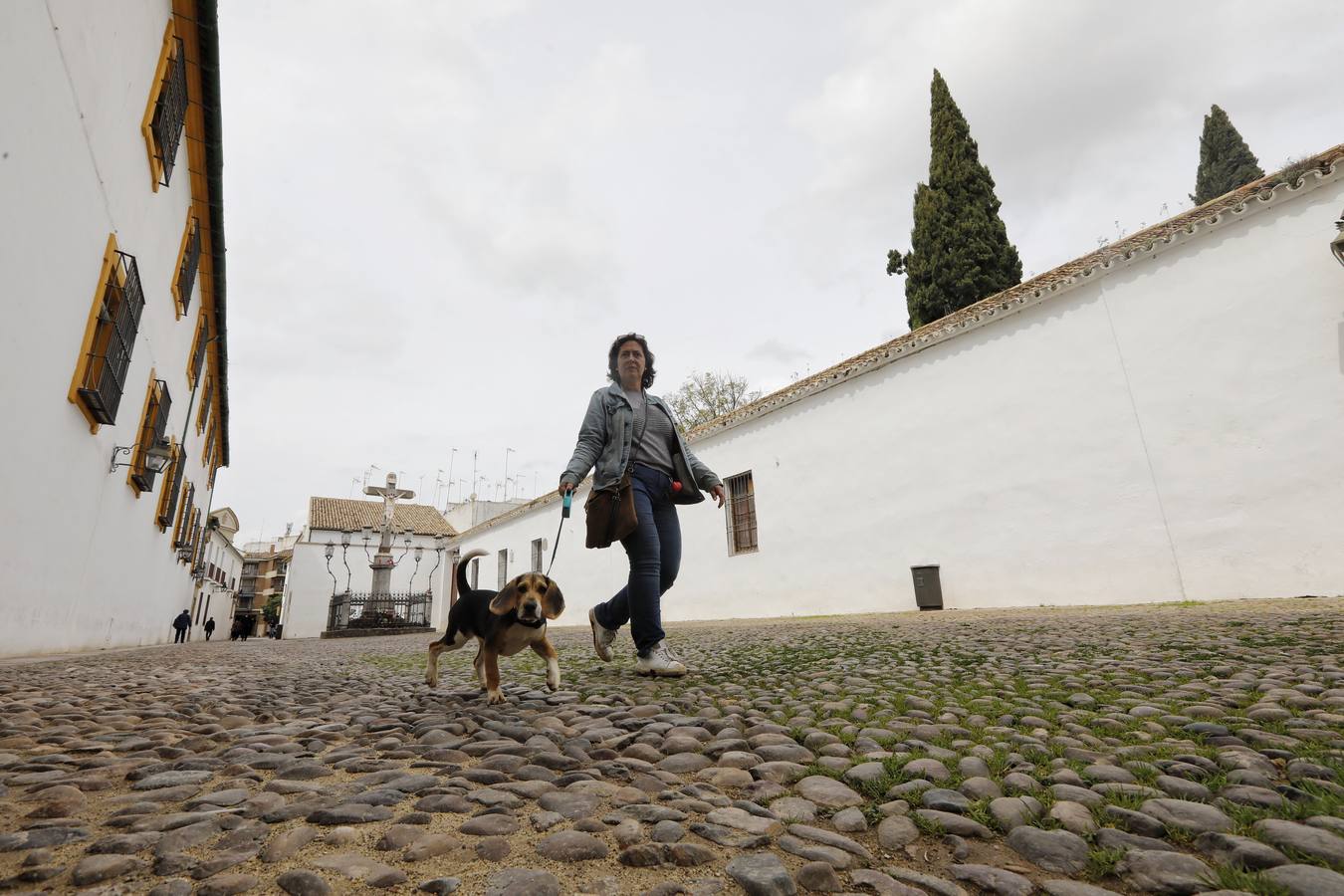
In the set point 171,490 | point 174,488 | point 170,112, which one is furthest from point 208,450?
point 170,112

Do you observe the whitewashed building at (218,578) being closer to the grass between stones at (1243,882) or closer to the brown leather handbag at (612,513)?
the brown leather handbag at (612,513)

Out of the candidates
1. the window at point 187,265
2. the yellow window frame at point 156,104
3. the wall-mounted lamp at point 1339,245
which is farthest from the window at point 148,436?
the wall-mounted lamp at point 1339,245

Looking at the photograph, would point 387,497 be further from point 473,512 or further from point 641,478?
point 641,478

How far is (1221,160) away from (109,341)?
32.9 meters

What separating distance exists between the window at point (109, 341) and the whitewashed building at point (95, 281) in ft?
0.07

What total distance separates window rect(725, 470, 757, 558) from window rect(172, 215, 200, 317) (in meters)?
10.1

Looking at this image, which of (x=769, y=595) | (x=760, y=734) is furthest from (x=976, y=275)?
(x=760, y=734)

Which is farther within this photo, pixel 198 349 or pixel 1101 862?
pixel 198 349

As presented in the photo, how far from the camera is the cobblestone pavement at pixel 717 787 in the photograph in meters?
1.22

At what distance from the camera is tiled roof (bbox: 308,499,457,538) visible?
34.8 meters

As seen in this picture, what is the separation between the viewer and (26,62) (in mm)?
3762

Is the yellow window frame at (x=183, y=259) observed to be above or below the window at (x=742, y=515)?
above

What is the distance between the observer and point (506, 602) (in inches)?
127

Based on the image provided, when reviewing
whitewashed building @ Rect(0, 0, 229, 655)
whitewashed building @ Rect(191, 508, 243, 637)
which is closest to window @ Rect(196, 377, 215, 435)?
whitewashed building @ Rect(0, 0, 229, 655)
